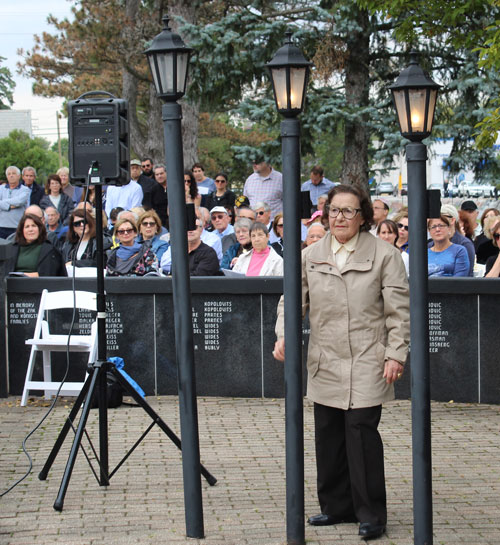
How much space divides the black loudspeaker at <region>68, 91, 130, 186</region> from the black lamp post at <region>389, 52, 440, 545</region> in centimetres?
256

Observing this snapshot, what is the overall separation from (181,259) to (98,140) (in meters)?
1.72

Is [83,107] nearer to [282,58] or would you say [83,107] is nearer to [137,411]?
[282,58]

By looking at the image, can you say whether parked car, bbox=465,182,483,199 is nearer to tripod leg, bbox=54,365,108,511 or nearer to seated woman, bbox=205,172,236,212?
seated woman, bbox=205,172,236,212

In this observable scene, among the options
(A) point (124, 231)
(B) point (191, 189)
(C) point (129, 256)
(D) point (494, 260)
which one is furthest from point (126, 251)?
(D) point (494, 260)

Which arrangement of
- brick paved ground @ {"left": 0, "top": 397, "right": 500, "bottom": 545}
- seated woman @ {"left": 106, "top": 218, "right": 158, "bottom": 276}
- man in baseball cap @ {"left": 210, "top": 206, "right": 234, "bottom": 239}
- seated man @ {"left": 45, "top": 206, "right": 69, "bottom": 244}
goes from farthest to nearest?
seated man @ {"left": 45, "top": 206, "right": 69, "bottom": 244} < man in baseball cap @ {"left": 210, "top": 206, "right": 234, "bottom": 239} < seated woman @ {"left": 106, "top": 218, "right": 158, "bottom": 276} < brick paved ground @ {"left": 0, "top": 397, "right": 500, "bottom": 545}

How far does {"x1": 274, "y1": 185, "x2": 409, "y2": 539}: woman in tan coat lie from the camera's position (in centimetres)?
604

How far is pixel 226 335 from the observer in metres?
11.0

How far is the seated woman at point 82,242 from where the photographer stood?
11984 mm

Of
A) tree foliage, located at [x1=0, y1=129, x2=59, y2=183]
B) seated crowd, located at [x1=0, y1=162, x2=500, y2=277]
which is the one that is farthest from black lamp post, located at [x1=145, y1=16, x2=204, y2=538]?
tree foliage, located at [x1=0, y1=129, x2=59, y2=183]

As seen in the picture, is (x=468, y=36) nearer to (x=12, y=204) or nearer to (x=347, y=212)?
(x=12, y=204)

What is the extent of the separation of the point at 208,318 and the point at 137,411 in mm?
1349

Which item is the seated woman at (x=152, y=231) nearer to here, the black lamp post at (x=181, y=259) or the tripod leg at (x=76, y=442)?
the tripod leg at (x=76, y=442)

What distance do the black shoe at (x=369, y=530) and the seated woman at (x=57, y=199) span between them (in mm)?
11785

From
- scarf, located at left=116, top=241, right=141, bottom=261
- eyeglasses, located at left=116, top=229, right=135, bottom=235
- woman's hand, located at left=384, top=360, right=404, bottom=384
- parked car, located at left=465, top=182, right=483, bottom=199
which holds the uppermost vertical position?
parked car, located at left=465, top=182, right=483, bottom=199
